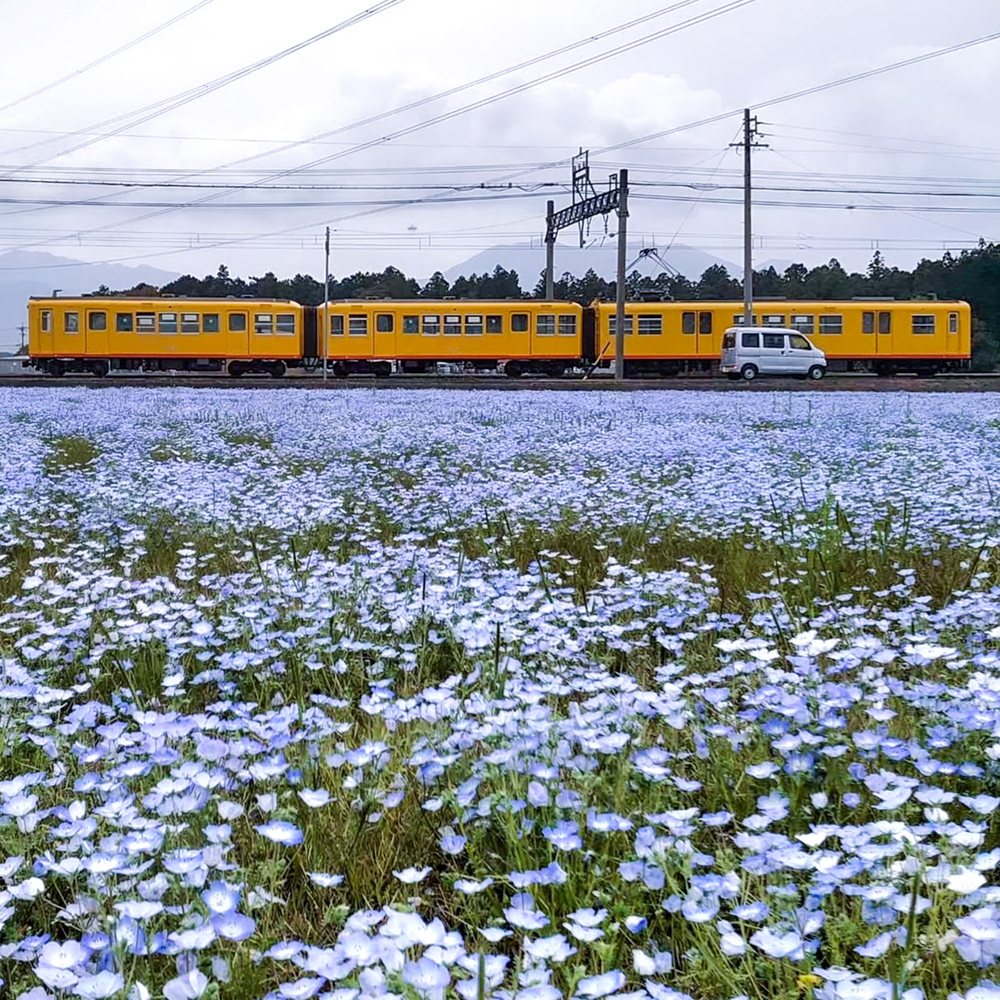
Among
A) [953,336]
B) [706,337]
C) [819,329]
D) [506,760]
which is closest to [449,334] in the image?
[706,337]

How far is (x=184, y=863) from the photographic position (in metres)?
1.66

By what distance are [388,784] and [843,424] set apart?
34.1 feet

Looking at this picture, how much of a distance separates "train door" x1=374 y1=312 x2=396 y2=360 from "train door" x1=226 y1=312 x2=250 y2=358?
4.00 m

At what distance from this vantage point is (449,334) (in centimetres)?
3297

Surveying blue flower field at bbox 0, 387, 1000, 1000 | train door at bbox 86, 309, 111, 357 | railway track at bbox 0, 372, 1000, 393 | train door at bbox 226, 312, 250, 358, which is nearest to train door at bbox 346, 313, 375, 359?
train door at bbox 226, 312, 250, 358

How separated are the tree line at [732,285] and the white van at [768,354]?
40836 mm

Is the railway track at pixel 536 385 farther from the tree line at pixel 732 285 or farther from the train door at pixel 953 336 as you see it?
the tree line at pixel 732 285

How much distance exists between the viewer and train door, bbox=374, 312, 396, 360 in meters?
32.8

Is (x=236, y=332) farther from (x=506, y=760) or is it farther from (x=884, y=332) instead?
(x=506, y=760)

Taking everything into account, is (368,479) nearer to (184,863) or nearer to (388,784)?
(388,784)

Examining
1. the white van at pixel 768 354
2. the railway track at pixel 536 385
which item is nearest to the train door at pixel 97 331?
the railway track at pixel 536 385

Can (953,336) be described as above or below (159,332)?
below

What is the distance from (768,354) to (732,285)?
5551 cm

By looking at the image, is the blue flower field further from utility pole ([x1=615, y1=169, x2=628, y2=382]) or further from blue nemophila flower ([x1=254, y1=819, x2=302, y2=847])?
utility pole ([x1=615, y1=169, x2=628, y2=382])
